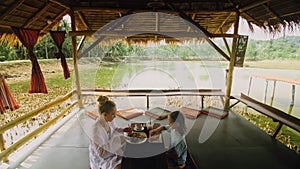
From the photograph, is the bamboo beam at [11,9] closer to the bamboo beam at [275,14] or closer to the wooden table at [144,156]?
the wooden table at [144,156]

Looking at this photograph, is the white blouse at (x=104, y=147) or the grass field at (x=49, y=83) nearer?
the white blouse at (x=104, y=147)

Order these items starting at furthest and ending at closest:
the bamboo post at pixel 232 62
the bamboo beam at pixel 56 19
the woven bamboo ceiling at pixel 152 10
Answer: the bamboo post at pixel 232 62 → the bamboo beam at pixel 56 19 → the woven bamboo ceiling at pixel 152 10

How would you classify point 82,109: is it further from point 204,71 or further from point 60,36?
point 204,71

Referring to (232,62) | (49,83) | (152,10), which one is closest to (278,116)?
→ (232,62)

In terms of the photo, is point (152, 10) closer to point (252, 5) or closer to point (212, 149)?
point (252, 5)

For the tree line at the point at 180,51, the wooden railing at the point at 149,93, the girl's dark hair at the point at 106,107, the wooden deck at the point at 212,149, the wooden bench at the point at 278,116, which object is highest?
the tree line at the point at 180,51

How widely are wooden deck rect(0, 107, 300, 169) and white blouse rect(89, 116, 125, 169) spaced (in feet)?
2.26

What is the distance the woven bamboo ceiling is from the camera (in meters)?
2.91

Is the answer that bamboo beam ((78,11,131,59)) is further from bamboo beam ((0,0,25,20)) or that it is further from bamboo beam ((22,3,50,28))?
bamboo beam ((0,0,25,20))

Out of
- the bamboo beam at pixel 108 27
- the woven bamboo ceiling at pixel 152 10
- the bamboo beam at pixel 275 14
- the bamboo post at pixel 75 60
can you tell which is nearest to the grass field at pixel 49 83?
the bamboo post at pixel 75 60

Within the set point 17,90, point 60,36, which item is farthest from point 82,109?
point 17,90

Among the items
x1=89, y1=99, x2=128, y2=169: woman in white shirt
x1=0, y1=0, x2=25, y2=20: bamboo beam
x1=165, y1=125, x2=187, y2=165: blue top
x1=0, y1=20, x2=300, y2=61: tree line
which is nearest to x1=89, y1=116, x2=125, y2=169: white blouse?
x1=89, y1=99, x2=128, y2=169: woman in white shirt

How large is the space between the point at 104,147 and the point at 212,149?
1.66 m

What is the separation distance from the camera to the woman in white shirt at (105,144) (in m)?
1.46
